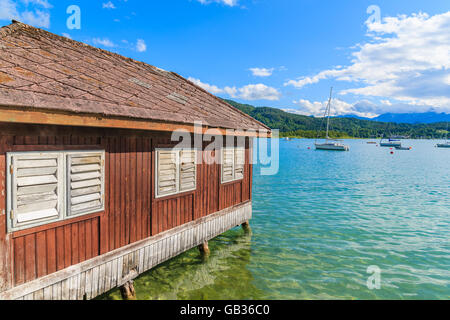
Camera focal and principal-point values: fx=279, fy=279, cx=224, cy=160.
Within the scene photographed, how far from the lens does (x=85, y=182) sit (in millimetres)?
5379

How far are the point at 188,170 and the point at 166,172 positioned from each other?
87cm

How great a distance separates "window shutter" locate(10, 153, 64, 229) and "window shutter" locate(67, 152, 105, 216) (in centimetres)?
19

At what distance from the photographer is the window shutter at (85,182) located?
5.16 meters

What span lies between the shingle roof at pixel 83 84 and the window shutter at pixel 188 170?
1.16 meters

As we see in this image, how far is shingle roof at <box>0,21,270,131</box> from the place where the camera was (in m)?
4.43

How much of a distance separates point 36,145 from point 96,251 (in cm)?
241

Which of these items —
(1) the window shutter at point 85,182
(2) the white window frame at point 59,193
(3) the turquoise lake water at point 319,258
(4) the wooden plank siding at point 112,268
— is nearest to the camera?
(2) the white window frame at point 59,193

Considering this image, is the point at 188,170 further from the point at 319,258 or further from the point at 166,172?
the point at 319,258

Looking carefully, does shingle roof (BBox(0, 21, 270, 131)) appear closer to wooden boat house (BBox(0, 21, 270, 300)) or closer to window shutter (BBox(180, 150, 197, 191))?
wooden boat house (BBox(0, 21, 270, 300))

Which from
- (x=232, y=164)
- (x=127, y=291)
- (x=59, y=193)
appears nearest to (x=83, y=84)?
(x=59, y=193)

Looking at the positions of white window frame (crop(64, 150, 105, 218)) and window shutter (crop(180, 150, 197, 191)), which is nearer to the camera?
white window frame (crop(64, 150, 105, 218))

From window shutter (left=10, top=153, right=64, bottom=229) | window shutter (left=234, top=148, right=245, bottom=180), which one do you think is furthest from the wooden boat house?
window shutter (left=234, top=148, right=245, bottom=180)

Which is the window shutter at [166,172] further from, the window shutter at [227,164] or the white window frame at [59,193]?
the window shutter at [227,164]

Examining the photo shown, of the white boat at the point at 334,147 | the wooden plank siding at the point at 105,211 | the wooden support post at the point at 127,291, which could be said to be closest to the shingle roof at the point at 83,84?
the wooden plank siding at the point at 105,211
